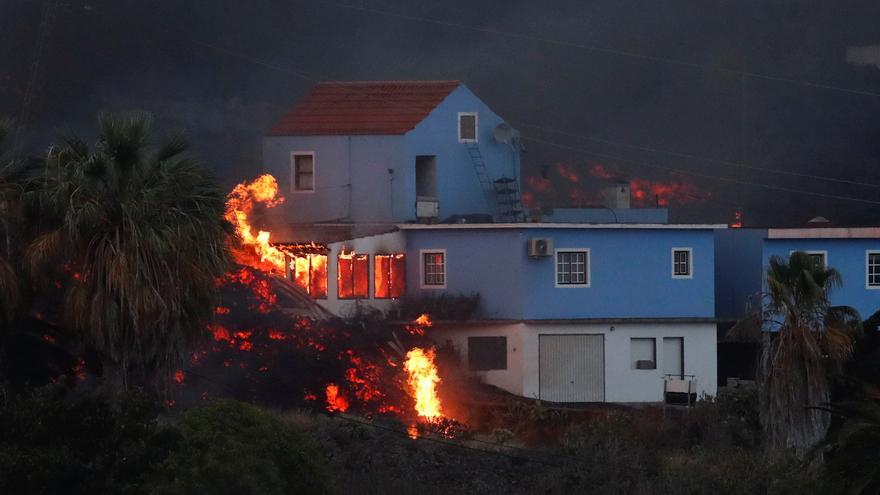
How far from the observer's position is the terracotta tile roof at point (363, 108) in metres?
55.2

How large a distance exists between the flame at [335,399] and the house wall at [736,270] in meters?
19.3

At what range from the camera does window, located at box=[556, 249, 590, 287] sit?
4997 centimetres

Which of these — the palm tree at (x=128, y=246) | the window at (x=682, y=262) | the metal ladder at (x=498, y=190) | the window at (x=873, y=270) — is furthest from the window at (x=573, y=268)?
the palm tree at (x=128, y=246)

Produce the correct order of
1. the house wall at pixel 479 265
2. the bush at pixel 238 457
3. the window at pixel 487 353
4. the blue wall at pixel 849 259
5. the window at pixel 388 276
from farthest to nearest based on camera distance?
1. the blue wall at pixel 849 259
2. the house wall at pixel 479 265
3. the window at pixel 388 276
4. the window at pixel 487 353
5. the bush at pixel 238 457

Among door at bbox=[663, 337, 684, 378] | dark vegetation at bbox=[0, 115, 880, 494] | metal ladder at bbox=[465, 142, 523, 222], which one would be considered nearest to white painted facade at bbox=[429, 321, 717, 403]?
door at bbox=[663, 337, 684, 378]

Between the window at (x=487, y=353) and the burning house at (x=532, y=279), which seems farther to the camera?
the burning house at (x=532, y=279)

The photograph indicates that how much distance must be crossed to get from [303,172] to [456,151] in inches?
241

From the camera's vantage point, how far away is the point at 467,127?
187 feet

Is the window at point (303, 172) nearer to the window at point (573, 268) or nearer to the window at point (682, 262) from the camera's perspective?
the window at point (573, 268)

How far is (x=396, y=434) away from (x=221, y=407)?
38.3 ft

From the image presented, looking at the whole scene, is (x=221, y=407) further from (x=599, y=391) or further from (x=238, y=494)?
(x=599, y=391)

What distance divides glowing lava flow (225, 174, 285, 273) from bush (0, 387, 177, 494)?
72.0 ft

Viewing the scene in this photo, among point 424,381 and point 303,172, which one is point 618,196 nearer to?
point 303,172

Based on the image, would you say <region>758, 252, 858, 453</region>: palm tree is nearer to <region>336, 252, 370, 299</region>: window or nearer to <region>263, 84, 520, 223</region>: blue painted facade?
<region>336, 252, 370, 299</region>: window
